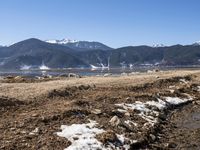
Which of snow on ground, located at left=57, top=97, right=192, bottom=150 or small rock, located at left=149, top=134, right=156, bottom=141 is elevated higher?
snow on ground, located at left=57, top=97, right=192, bottom=150

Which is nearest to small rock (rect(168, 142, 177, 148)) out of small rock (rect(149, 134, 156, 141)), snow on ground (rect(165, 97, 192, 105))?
small rock (rect(149, 134, 156, 141))

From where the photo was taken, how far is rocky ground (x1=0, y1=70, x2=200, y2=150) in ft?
74.6

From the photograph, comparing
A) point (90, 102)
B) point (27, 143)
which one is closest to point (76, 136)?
point (27, 143)

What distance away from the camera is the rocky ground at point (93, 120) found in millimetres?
22734

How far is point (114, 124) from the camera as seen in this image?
88.7 feet

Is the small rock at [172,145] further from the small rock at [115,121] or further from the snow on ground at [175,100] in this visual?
the snow on ground at [175,100]

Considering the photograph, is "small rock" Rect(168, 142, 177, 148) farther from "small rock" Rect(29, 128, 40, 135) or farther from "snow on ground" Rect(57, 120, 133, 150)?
"small rock" Rect(29, 128, 40, 135)

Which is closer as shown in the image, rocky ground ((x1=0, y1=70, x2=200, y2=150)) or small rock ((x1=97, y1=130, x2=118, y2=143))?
rocky ground ((x1=0, y1=70, x2=200, y2=150))

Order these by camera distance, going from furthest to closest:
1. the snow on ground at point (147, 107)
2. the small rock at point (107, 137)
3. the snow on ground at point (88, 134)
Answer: the snow on ground at point (147, 107) → the small rock at point (107, 137) → the snow on ground at point (88, 134)

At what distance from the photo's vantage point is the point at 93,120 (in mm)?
Answer: 27469

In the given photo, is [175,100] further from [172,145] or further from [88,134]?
[88,134]

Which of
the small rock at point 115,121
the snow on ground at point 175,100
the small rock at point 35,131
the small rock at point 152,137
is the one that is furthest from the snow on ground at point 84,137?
the snow on ground at point 175,100

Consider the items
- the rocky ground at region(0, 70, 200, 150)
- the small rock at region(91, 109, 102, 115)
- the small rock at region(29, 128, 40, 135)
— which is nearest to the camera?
the rocky ground at region(0, 70, 200, 150)

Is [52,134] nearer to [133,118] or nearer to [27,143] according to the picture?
[27,143]
